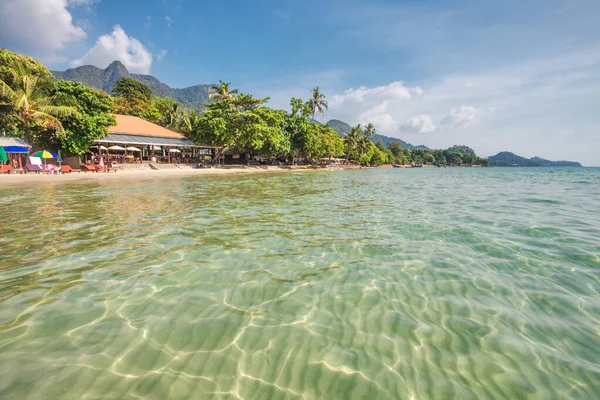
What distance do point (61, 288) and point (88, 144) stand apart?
31.4m

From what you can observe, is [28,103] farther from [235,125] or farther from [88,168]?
[235,125]

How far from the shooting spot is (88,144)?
28531mm

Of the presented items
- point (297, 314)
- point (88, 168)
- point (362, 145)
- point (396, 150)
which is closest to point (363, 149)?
point (362, 145)

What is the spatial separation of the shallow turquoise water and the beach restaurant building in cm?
3068

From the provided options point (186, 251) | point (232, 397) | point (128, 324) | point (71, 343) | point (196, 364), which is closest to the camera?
point (232, 397)

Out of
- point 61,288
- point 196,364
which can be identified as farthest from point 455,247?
point 61,288

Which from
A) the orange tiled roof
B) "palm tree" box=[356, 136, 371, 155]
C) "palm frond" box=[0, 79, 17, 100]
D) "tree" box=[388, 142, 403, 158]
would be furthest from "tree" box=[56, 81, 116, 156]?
"tree" box=[388, 142, 403, 158]

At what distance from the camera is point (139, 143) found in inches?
1332

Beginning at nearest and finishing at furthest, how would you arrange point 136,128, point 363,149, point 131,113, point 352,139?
point 136,128 < point 131,113 < point 352,139 < point 363,149

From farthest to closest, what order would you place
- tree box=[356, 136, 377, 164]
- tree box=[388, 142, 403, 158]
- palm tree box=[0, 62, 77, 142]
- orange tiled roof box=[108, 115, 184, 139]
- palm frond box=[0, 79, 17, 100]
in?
tree box=[388, 142, 403, 158], tree box=[356, 136, 377, 164], orange tiled roof box=[108, 115, 184, 139], palm tree box=[0, 62, 77, 142], palm frond box=[0, 79, 17, 100]

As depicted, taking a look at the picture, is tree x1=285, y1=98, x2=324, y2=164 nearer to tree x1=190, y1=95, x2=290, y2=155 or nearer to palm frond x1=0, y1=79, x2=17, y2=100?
tree x1=190, y1=95, x2=290, y2=155

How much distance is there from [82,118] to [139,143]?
7338 mm

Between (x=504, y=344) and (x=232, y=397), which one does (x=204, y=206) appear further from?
(x=504, y=344)

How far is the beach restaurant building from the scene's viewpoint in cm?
3309
